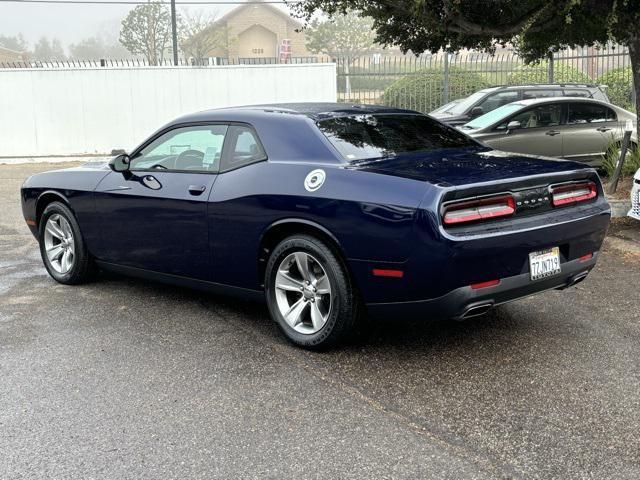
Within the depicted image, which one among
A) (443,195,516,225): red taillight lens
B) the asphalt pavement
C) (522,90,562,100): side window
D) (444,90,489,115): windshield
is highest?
(522,90,562,100): side window

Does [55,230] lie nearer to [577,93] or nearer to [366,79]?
[577,93]

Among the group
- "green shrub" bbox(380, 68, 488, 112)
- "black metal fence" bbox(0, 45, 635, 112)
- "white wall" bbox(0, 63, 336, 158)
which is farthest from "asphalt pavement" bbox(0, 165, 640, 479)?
"green shrub" bbox(380, 68, 488, 112)

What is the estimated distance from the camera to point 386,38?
10.8 metres

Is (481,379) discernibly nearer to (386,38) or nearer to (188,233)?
(188,233)

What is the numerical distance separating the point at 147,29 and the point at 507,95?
39568mm

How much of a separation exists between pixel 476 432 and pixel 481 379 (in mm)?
703

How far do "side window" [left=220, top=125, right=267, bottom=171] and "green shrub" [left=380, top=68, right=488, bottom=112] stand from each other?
15.6 m

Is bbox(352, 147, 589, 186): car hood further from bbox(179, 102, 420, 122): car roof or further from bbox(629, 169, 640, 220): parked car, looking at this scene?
bbox(629, 169, 640, 220): parked car

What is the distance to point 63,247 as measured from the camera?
6676 mm

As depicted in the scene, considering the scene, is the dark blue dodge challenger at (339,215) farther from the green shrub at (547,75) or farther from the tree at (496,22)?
the green shrub at (547,75)

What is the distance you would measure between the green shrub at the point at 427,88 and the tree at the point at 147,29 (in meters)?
33.0

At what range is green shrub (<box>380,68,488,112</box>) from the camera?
67.6 ft

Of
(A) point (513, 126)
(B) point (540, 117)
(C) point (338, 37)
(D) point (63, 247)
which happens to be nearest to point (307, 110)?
(D) point (63, 247)

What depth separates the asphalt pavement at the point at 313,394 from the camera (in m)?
3.38
